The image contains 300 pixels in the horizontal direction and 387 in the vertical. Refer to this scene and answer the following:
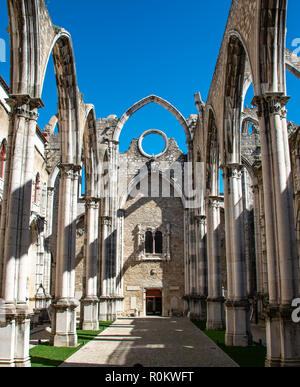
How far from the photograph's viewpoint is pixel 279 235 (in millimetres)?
8641

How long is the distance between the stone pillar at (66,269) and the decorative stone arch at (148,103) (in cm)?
1117

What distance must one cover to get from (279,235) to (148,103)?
62.1ft

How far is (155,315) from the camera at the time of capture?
1052 inches

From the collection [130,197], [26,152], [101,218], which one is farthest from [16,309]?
[130,197]

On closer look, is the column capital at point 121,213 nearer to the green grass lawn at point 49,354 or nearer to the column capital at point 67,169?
the column capital at point 67,169

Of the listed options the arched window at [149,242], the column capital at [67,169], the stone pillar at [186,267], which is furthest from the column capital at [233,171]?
the arched window at [149,242]

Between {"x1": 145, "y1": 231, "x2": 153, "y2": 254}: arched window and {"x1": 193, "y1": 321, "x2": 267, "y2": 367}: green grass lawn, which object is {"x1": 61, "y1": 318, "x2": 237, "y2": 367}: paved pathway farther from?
{"x1": 145, "y1": 231, "x2": 153, "y2": 254}: arched window

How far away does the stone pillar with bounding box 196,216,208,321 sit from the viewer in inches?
847

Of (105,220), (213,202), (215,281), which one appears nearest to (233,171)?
(213,202)

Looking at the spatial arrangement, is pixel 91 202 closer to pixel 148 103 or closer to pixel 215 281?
pixel 215 281

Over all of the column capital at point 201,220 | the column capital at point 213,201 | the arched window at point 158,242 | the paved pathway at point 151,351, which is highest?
the column capital at point 213,201

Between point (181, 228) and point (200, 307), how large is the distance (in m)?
6.48

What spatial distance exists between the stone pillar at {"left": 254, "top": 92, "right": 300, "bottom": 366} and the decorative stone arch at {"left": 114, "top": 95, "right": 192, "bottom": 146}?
15.8 m

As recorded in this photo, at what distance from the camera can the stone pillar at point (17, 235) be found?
8.20 meters
